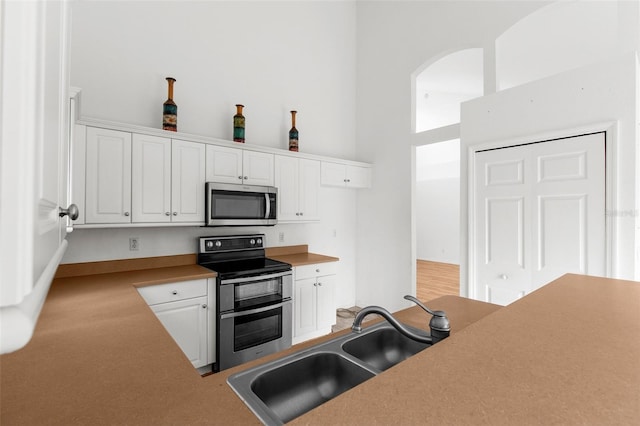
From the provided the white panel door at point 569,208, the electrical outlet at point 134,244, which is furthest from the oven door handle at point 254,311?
the white panel door at point 569,208

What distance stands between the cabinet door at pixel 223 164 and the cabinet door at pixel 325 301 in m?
1.41

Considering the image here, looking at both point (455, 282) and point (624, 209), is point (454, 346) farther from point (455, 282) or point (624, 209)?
point (455, 282)

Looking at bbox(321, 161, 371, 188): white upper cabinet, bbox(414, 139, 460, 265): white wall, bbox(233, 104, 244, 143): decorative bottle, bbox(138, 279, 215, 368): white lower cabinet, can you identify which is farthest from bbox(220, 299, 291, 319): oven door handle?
bbox(414, 139, 460, 265): white wall

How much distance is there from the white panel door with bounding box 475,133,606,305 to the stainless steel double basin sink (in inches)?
69.6

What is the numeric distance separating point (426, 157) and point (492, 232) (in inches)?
257

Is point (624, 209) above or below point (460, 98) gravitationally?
below

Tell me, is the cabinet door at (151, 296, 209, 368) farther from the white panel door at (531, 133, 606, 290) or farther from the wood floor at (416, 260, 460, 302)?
the wood floor at (416, 260, 460, 302)

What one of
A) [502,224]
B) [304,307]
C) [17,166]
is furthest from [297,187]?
[17,166]

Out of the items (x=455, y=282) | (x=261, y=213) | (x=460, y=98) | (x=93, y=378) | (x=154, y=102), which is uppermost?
(x=460, y=98)

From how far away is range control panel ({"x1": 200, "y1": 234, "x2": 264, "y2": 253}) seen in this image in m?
3.00

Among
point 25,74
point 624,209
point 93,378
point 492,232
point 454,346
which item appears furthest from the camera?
point 492,232

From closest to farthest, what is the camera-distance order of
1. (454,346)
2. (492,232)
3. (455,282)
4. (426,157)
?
(454,346) → (492,232) → (455,282) → (426,157)

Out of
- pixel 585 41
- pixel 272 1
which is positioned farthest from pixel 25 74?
pixel 585 41

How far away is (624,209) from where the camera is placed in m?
2.05
